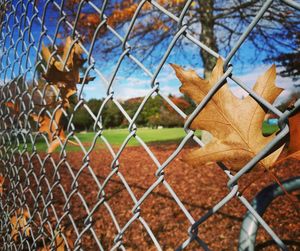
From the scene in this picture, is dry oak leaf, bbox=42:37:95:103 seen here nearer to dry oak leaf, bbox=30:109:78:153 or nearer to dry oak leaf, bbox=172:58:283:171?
dry oak leaf, bbox=30:109:78:153

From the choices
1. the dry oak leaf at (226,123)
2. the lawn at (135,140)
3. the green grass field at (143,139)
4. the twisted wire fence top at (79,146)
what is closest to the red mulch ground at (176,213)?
the twisted wire fence top at (79,146)

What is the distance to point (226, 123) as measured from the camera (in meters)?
0.51

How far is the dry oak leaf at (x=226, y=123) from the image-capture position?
491mm

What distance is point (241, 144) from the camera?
0.50m

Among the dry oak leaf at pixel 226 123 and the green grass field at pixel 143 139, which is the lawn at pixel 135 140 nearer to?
the green grass field at pixel 143 139

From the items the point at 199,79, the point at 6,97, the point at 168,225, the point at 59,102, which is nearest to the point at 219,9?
the point at 168,225

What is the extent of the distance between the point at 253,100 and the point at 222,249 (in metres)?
2.32

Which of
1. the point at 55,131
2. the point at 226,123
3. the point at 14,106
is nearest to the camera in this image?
the point at 226,123

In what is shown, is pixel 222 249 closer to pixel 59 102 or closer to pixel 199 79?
pixel 59 102

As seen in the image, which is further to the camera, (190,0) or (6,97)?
(6,97)

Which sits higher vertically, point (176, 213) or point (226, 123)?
Answer: point (226, 123)

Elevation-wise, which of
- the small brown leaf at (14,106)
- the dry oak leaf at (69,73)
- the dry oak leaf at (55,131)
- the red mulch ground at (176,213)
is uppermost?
the dry oak leaf at (69,73)

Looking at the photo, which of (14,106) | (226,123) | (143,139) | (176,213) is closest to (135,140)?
(143,139)

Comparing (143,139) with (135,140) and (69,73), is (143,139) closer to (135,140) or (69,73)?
(135,140)
